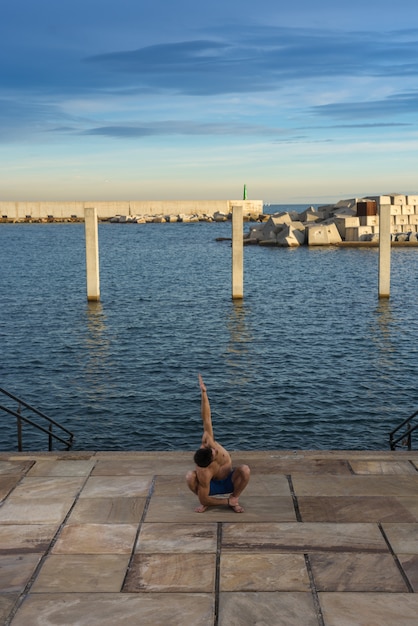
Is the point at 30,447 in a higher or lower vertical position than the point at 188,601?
lower

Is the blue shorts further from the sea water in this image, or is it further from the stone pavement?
the sea water

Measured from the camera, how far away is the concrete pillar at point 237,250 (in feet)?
126

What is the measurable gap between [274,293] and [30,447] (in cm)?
2937

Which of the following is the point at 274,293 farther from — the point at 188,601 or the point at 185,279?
the point at 188,601

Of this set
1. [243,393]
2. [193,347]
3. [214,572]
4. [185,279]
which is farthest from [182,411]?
[185,279]

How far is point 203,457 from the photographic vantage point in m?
8.77

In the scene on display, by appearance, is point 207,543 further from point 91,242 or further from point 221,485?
point 91,242

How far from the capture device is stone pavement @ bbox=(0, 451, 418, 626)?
6895mm

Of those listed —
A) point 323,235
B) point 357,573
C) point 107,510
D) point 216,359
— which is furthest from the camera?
point 323,235

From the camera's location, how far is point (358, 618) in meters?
6.70

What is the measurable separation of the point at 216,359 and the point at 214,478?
1780 centimetres

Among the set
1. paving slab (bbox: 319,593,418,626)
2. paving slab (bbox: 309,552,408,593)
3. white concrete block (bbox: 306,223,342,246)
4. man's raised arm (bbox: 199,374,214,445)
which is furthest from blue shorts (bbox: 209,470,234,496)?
white concrete block (bbox: 306,223,342,246)

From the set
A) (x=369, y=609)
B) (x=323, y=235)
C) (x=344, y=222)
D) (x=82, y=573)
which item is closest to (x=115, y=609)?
(x=82, y=573)

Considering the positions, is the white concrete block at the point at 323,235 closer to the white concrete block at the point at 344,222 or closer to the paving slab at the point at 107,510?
the white concrete block at the point at 344,222
